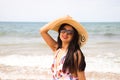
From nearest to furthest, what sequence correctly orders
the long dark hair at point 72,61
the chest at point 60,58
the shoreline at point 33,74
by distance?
the long dark hair at point 72,61 → the chest at point 60,58 → the shoreline at point 33,74

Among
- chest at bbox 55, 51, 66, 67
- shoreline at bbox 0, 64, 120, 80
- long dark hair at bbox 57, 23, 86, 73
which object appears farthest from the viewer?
shoreline at bbox 0, 64, 120, 80

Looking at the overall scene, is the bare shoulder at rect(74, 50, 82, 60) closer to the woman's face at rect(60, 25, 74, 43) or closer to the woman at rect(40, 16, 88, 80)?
the woman at rect(40, 16, 88, 80)

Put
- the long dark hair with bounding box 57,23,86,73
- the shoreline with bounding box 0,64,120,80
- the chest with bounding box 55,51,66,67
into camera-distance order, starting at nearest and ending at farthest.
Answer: the long dark hair with bounding box 57,23,86,73
the chest with bounding box 55,51,66,67
the shoreline with bounding box 0,64,120,80

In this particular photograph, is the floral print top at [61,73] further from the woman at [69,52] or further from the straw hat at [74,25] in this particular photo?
the straw hat at [74,25]

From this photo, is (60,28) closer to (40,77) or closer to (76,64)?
(76,64)

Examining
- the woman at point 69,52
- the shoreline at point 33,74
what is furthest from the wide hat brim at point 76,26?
the shoreline at point 33,74

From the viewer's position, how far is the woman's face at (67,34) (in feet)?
9.66

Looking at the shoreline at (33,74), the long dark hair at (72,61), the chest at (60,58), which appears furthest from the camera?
the shoreline at (33,74)

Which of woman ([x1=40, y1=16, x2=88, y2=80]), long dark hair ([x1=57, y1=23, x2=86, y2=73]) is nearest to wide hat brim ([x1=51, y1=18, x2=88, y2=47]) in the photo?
woman ([x1=40, y1=16, x2=88, y2=80])

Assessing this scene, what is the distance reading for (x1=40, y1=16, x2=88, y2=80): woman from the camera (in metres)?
2.82

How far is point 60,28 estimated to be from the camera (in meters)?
3.10

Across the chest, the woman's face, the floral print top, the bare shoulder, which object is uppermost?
the woman's face

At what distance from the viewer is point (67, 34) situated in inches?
116

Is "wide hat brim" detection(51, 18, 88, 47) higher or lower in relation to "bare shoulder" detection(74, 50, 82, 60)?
higher
